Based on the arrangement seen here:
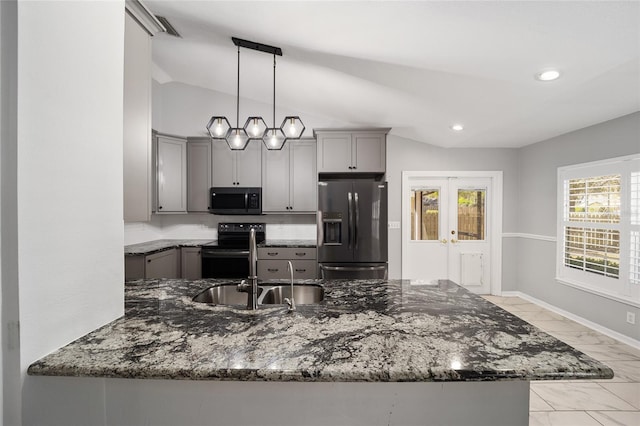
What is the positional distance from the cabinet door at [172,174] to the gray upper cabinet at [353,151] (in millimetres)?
1880

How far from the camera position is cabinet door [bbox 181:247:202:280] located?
14.0 ft

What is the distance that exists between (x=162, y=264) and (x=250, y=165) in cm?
169

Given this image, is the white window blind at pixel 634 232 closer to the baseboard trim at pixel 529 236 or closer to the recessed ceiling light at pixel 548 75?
the baseboard trim at pixel 529 236

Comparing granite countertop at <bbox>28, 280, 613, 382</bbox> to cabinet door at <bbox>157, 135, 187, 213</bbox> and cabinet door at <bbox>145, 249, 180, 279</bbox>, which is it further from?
cabinet door at <bbox>157, 135, 187, 213</bbox>

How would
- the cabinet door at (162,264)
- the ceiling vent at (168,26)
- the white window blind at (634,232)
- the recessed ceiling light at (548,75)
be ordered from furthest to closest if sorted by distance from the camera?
the cabinet door at (162,264), the white window blind at (634,232), the ceiling vent at (168,26), the recessed ceiling light at (548,75)

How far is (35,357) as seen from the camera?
917 mm

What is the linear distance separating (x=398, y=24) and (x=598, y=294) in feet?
11.7

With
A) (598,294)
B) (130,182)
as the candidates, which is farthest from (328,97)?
(598,294)

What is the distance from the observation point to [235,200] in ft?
14.5

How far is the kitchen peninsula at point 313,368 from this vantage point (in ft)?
2.89

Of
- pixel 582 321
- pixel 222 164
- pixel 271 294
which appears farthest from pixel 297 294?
pixel 582 321

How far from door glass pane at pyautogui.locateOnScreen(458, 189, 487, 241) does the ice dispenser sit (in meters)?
2.00

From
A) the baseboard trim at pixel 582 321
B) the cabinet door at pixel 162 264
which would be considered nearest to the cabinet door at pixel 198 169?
the cabinet door at pixel 162 264

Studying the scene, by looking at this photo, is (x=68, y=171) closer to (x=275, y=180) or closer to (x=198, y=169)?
(x=275, y=180)
